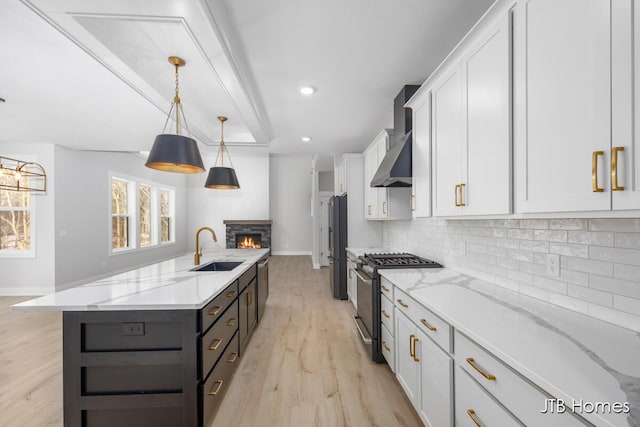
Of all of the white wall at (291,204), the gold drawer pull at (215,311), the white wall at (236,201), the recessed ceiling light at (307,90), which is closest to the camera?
the gold drawer pull at (215,311)

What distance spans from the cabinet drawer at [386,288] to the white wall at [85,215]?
569 cm

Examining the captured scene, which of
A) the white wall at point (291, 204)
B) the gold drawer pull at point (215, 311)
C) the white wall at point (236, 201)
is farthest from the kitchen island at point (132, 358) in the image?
the white wall at point (291, 204)

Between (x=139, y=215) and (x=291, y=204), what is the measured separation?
4134 mm

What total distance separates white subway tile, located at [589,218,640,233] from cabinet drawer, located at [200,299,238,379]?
6.95 feet

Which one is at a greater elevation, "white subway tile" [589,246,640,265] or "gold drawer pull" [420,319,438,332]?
"white subway tile" [589,246,640,265]

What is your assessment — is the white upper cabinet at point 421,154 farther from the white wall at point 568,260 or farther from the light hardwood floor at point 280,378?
the light hardwood floor at point 280,378

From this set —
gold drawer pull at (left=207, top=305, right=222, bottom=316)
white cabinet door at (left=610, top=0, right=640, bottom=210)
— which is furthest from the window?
white cabinet door at (left=610, top=0, right=640, bottom=210)

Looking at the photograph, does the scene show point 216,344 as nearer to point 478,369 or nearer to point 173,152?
point 173,152

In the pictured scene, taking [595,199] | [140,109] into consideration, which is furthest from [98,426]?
[140,109]

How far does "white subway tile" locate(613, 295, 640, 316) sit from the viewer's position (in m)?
1.07

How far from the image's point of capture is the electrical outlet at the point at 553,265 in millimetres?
1396

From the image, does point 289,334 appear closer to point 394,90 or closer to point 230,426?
point 230,426

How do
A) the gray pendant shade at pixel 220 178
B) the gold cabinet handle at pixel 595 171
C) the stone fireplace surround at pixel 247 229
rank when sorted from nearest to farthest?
1. the gold cabinet handle at pixel 595 171
2. the gray pendant shade at pixel 220 178
3. the stone fireplace surround at pixel 247 229

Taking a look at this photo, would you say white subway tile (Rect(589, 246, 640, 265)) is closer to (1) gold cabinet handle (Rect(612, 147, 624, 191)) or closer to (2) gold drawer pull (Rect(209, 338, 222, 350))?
(1) gold cabinet handle (Rect(612, 147, 624, 191))
